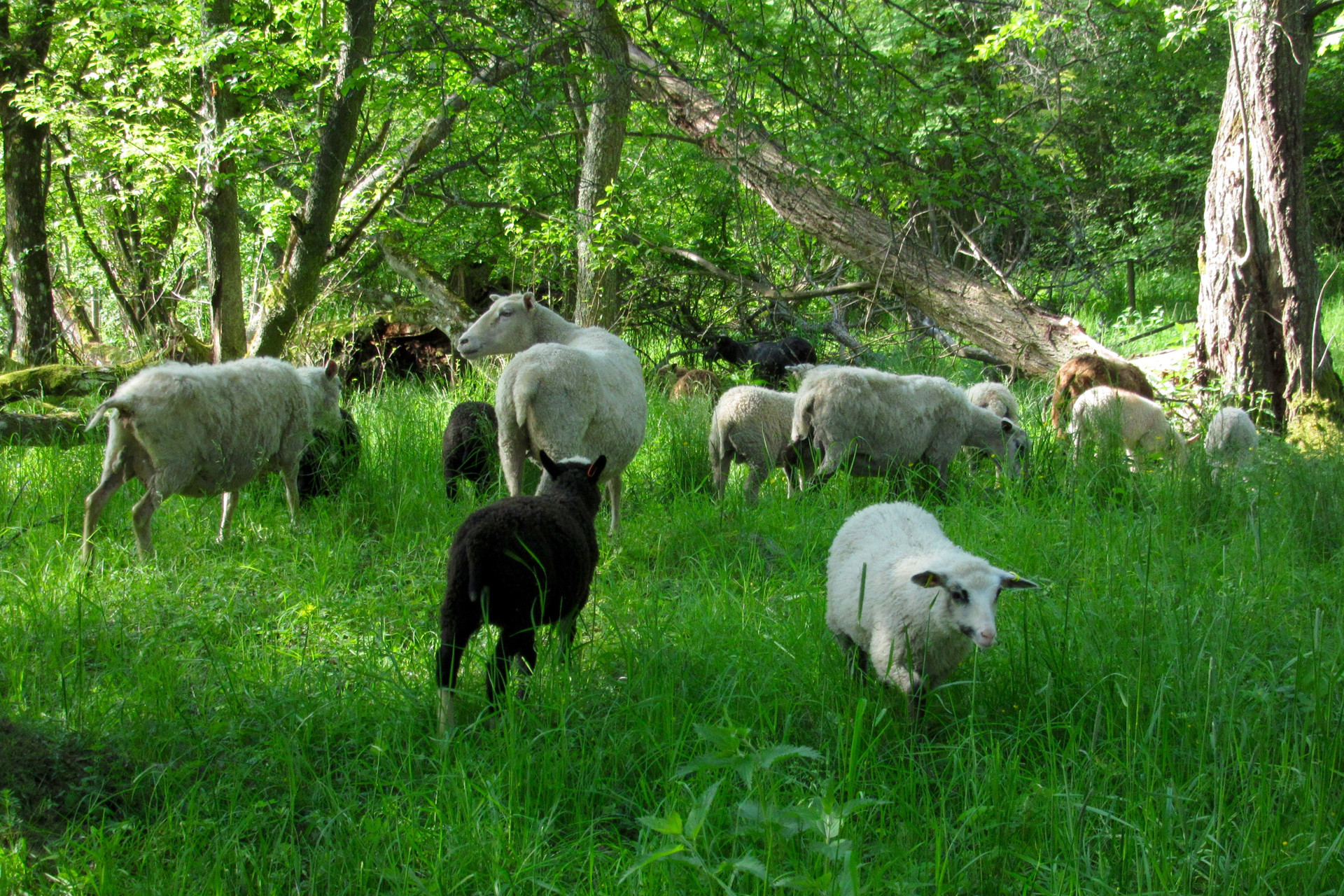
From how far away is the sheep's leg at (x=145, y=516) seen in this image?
5492 mm

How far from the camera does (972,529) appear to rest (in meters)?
5.79

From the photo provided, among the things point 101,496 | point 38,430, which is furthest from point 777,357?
point 38,430

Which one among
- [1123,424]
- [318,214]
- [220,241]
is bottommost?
[1123,424]

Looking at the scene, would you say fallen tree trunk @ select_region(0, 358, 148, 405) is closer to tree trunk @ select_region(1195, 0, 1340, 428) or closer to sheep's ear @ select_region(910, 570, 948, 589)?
sheep's ear @ select_region(910, 570, 948, 589)

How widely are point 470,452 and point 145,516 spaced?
2318mm

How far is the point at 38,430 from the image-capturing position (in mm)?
7852

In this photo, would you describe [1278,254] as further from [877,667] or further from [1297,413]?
[877,667]

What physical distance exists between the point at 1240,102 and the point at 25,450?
35.0 feet

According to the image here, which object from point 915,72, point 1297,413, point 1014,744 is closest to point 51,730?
point 1014,744

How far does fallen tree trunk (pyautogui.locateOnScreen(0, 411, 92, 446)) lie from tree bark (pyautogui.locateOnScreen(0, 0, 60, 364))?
580 centimetres

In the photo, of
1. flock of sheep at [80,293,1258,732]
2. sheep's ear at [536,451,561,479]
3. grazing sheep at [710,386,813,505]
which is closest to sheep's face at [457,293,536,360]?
flock of sheep at [80,293,1258,732]

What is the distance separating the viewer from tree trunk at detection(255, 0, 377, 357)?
317 inches

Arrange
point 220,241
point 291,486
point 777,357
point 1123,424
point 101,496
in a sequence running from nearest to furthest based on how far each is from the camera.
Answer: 1. point 101,496
2. point 291,486
3. point 1123,424
4. point 220,241
5. point 777,357

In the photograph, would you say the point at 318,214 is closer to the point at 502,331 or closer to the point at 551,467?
the point at 502,331
